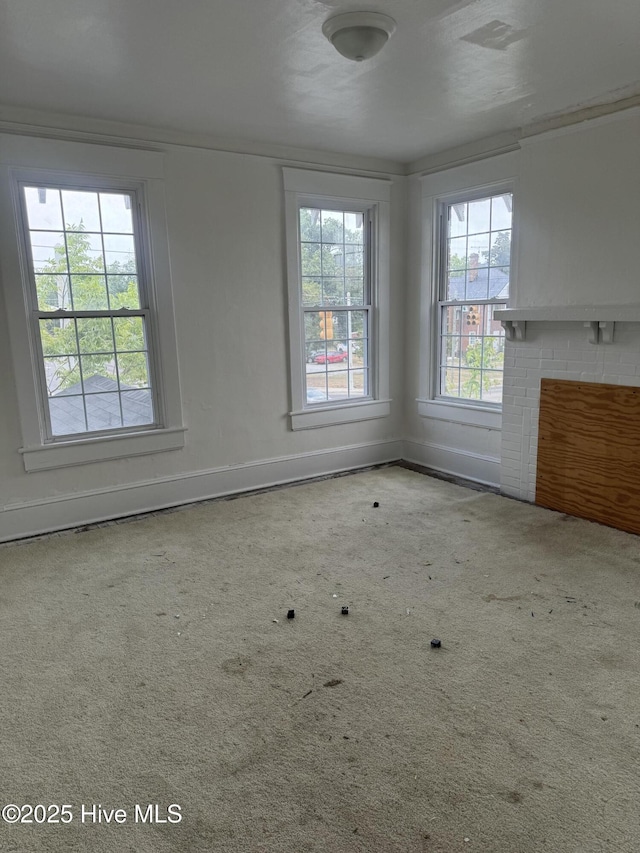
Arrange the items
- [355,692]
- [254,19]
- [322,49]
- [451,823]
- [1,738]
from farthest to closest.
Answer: [322,49]
[254,19]
[355,692]
[1,738]
[451,823]

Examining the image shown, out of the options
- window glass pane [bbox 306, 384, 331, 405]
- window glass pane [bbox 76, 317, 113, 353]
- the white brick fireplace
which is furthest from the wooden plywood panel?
window glass pane [bbox 76, 317, 113, 353]

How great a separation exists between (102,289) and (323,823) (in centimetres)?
341

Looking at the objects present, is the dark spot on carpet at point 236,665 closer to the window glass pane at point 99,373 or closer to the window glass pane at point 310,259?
the window glass pane at point 99,373

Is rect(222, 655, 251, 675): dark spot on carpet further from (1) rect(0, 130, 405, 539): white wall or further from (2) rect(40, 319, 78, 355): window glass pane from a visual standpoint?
(2) rect(40, 319, 78, 355): window glass pane

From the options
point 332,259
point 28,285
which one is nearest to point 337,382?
point 332,259

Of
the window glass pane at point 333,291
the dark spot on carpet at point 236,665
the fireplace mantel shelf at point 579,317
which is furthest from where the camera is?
the window glass pane at point 333,291

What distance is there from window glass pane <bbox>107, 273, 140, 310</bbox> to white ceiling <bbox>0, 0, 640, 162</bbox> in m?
1.01

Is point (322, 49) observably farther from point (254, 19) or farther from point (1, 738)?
point (1, 738)

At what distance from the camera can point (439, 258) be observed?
16.0ft

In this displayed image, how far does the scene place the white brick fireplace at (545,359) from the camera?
3.52m

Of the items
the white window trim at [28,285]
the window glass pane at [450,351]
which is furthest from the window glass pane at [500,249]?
the white window trim at [28,285]

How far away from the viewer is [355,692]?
2.13 m

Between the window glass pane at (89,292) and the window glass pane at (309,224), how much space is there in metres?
1.67

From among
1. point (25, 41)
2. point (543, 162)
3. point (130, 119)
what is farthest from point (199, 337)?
point (543, 162)
